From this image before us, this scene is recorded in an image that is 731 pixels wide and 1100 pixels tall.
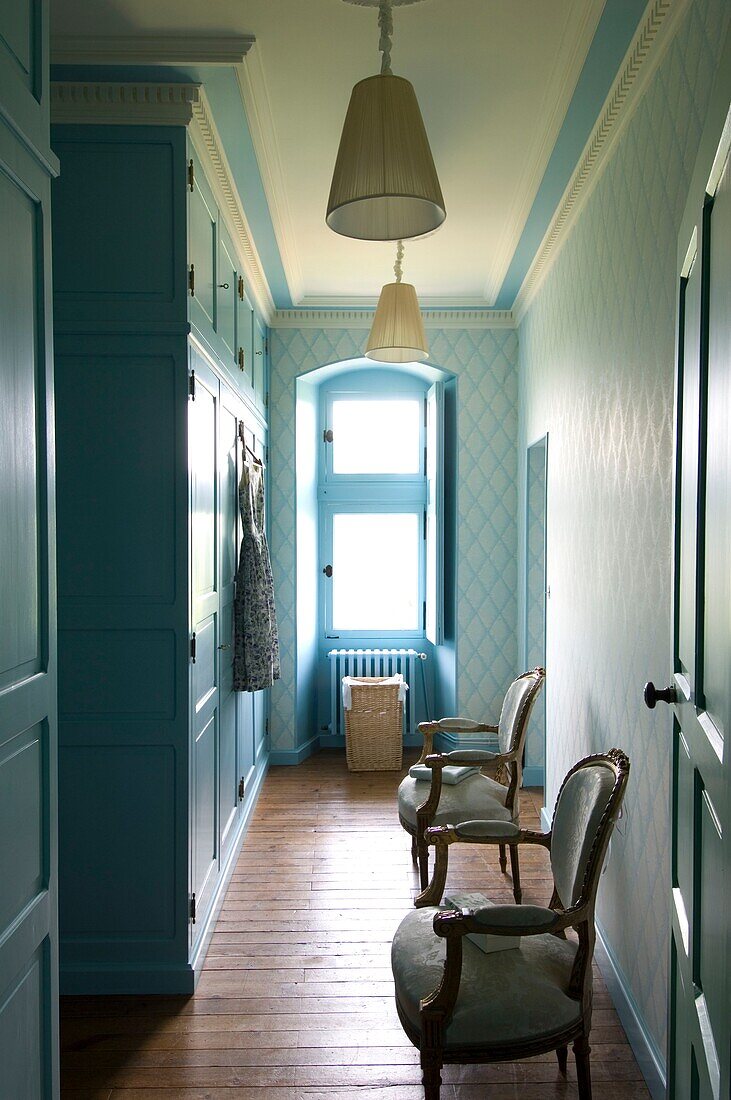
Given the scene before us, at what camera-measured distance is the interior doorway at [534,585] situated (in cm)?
527

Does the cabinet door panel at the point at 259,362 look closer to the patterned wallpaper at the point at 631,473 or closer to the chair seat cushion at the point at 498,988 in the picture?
the patterned wallpaper at the point at 631,473

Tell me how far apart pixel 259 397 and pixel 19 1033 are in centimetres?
412

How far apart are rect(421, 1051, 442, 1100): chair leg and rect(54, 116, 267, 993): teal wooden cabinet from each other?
1187 millimetres

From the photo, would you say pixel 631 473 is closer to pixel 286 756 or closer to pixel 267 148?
pixel 267 148

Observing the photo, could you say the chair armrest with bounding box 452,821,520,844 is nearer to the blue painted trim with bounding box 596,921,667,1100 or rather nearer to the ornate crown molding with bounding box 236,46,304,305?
the blue painted trim with bounding box 596,921,667,1100

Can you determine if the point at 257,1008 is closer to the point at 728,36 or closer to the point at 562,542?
the point at 562,542

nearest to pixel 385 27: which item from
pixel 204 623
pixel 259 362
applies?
pixel 204 623

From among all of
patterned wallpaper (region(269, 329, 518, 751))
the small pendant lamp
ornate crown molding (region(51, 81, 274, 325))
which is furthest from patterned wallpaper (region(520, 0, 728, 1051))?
patterned wallpaper (region(269, 329, 518, 751))

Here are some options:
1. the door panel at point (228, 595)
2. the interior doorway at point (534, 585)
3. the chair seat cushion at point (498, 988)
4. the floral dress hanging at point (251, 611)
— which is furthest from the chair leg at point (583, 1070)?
the interior doorway at point (534, 585)

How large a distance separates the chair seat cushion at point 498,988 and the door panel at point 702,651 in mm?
346

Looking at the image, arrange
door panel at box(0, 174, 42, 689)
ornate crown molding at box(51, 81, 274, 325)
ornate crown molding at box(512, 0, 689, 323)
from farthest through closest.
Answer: ornate crown molding at box(51, 81, 274, 325)
ornate crown molding at box(512, 0, 689, 323)
door panel at box(0, 174, 42, 689)

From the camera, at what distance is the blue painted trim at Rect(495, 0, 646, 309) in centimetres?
240

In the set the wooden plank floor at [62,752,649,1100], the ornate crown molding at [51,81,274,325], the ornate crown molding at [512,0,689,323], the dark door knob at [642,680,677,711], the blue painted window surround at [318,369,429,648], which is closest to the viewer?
the dark door knob at [642,680,677,711]

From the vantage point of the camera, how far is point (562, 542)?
4.03 meters
